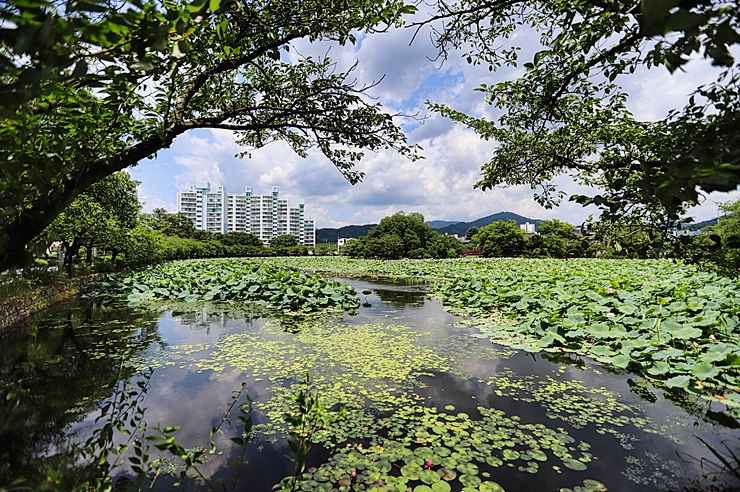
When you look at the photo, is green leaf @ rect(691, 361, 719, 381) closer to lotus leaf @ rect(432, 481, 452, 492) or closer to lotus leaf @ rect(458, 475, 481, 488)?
lotus leaf @ rect(458, 475, 481, 488)

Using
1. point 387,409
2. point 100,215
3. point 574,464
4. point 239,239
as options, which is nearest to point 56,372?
point 387,409

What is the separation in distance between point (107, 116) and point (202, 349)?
3106 mm

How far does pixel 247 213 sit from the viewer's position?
8338 centimetres

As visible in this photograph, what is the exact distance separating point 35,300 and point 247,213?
81.2 m

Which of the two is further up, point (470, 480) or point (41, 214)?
point (41, 214)

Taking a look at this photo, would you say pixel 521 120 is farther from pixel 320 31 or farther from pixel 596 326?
pixel 596 326

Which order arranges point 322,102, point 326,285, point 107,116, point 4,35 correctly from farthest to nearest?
point 326,285 < point 322,102 < point 107,116 < point 4,35

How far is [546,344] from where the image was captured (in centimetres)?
→ 400

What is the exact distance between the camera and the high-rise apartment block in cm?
7741

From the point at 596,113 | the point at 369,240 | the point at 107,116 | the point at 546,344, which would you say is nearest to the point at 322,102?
the point at 107,116

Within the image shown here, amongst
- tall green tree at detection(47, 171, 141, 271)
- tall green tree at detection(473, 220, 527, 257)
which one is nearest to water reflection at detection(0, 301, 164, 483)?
tall green tree at detection(47, 171, 141, 271)

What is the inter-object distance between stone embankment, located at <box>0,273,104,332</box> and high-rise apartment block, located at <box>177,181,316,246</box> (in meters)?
70.7

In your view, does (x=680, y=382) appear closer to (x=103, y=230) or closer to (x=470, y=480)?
(x=470, y=480)

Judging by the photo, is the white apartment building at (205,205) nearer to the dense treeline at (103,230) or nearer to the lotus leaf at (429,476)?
the dense treeline at (103,230)
